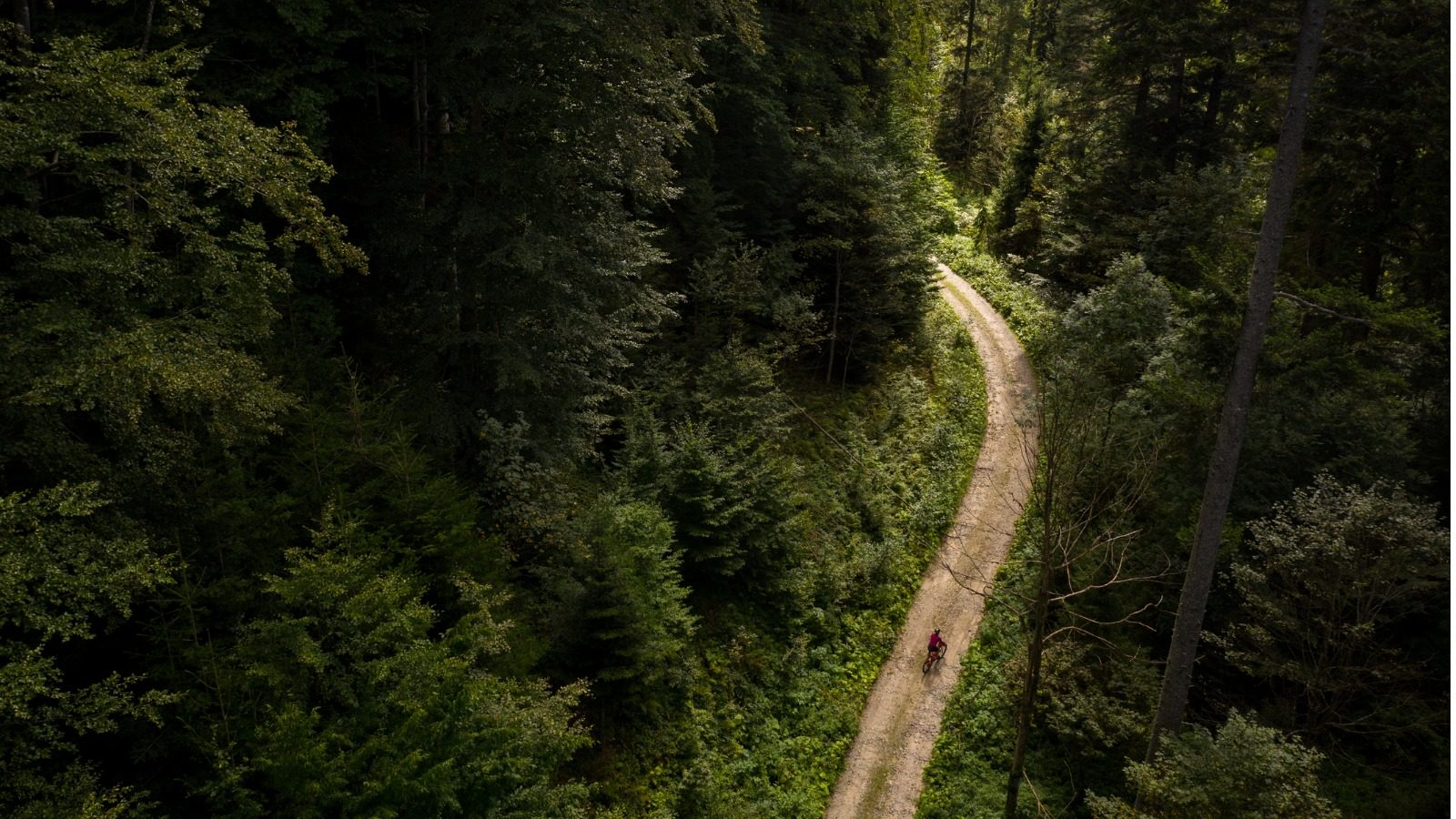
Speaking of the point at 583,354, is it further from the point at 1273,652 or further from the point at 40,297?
the point at 1273,652

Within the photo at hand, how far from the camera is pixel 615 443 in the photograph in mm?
16609

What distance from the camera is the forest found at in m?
6.95

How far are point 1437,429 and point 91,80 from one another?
2000cm

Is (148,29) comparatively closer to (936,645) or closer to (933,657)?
(936,645)

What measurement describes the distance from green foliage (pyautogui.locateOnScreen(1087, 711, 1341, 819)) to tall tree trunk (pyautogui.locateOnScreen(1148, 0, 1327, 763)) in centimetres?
96

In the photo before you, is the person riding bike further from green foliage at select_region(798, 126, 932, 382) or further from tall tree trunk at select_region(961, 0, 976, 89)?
tall tree trunk at select_region(961, 0, 976, 89)

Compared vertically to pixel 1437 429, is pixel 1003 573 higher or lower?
lower

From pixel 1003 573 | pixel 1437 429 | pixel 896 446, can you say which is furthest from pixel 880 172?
pixel 1437 429

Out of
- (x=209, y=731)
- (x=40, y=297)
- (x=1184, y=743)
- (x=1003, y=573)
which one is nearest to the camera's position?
(x=209, y=731)

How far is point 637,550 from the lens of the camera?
39.3 feet

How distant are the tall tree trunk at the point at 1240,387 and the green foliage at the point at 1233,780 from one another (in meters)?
0.96

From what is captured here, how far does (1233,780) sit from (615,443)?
12362 millimetres

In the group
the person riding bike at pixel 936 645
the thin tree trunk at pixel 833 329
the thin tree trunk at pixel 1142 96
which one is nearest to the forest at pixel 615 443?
the thin tree trunk at pixel 833 329

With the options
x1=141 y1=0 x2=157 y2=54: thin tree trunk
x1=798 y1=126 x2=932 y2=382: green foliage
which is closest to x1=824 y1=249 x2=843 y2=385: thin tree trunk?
x1=798 y1=126 x2=932 y2=382: green foliage
